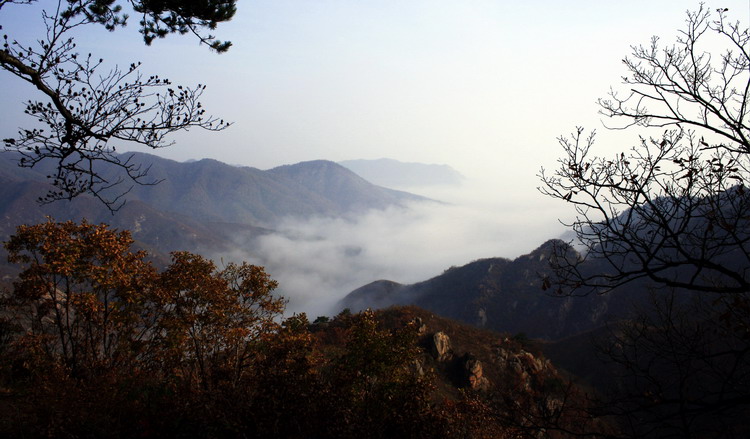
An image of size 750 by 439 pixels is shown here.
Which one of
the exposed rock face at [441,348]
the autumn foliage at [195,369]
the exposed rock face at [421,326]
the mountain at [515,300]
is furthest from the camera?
the mountain at [515,300]

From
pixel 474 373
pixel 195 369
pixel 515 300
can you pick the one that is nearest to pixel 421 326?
pixel 474 373

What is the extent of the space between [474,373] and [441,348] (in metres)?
4.35

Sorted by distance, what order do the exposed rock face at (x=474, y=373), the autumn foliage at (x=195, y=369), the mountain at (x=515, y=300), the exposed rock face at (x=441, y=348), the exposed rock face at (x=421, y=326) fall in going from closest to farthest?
the autumn foliage at (x=195, y=369)
the exposed rock face at (x=474, y=373)
the exposed rock face at (x=441, y=348)
the exposed rock face at (x=421, y=326)
the mountain at (x=515, y=300)

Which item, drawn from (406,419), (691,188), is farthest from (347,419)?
(691,188)

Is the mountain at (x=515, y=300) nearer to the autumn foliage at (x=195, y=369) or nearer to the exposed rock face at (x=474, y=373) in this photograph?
the exposed rock face at (x=474, y=373)

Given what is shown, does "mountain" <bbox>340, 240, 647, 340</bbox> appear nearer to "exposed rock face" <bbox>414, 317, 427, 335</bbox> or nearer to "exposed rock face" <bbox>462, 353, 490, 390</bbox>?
"exposed rock face" <bbox>414, 317, 427, 335</bbox>

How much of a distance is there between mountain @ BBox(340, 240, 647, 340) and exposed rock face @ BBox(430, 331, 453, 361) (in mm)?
42545

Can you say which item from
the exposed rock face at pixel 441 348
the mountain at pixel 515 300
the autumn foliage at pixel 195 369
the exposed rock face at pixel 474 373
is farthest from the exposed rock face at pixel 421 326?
the mountain at pixel 515 300

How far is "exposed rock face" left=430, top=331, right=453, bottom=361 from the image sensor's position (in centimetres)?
4242

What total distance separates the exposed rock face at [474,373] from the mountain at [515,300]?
43842 mm

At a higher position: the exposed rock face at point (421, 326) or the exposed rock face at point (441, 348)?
the exposed rock face at point (421, 326)

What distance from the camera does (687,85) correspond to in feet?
26.2

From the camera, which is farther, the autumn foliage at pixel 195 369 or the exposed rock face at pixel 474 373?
the exposed rock face at pixel 474 373

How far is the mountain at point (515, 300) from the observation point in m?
89.5
